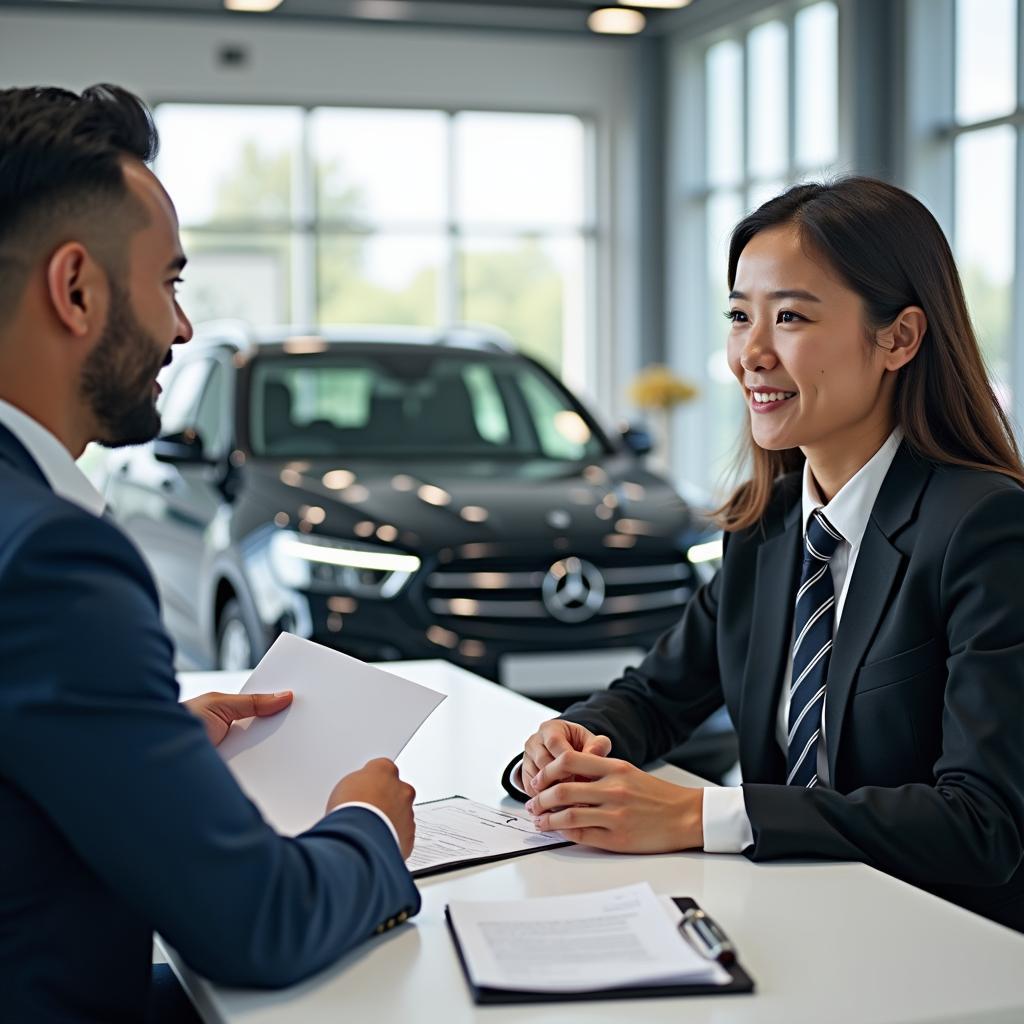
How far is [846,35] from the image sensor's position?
9.12 metres

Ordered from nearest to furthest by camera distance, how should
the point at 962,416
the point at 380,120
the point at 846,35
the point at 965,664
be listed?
the point at 965,664, the point at 962,416, the point at 846,35, the point at 380,120

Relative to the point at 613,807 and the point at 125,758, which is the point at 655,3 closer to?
the point at 613,807

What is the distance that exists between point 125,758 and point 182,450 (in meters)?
3.83

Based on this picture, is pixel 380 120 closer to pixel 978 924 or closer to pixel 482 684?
pixel 482 684

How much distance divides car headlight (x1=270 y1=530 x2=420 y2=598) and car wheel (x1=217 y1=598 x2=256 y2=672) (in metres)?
0.34

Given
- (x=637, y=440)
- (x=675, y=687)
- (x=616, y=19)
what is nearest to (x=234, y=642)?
(x=637, y=440)

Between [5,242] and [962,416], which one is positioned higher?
[5,242]

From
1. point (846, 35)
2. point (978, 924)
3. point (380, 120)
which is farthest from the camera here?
point (380, 120)

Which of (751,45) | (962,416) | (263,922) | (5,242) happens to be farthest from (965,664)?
(751,45)

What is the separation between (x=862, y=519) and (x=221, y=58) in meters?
9.80

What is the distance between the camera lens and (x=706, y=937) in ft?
4.12

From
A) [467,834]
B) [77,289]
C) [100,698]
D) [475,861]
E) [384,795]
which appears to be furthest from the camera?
[467,834]

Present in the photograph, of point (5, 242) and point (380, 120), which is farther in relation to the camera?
point (380, 120)

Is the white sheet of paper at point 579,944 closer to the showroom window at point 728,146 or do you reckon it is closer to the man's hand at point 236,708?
the man's hand at point 236,708
